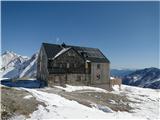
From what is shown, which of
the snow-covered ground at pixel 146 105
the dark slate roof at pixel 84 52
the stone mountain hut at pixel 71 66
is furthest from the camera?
the dark slate roof at pixel 84 52

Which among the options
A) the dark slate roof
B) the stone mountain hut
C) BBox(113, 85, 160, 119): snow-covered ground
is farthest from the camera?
the dark slate roof

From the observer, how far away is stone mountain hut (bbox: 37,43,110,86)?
163ft

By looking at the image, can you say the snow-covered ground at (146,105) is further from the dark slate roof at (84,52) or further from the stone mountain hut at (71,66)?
the dark slate roof at (84,52)

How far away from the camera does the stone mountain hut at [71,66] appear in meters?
49.8

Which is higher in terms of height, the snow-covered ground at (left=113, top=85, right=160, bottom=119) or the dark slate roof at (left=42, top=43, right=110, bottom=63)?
the dark slate roof at (left=42, top=43, right=110, bottom=63)

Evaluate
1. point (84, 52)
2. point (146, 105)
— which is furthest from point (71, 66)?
point (146, 105)

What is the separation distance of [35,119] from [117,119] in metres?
8.24

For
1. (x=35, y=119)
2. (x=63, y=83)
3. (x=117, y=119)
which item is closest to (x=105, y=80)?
(x=63, y=83)

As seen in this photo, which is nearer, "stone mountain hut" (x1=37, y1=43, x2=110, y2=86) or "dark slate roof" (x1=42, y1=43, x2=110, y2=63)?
"stone mountain hut" (x1=37, y1=43, x2=110, y2=86)

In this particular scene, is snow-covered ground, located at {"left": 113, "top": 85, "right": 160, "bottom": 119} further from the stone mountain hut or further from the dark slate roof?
the dark slate roof

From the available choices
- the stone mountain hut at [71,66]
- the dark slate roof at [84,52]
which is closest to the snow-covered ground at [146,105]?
the stone mountain hut at [71,66]

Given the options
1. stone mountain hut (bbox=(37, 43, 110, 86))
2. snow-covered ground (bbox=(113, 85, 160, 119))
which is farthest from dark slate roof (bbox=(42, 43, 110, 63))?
snow-covered ground (bbox=(113, 85, 160, 119))

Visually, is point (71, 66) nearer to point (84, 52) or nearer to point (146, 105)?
point (84, 52)

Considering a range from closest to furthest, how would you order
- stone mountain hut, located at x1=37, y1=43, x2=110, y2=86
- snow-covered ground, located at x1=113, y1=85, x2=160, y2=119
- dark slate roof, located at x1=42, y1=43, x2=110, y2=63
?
1. snow-covered ground, located at x1=113, y1=85, x2=160, y2=119
2. stone mountain hut, located at x1=37, y1=43, x2=110, y2=86
3. dark slate roof, located at x1=42, y1=43, x2=110, y2=63
